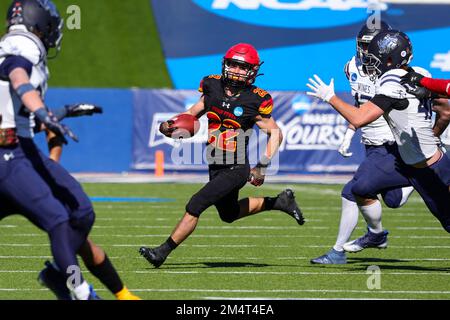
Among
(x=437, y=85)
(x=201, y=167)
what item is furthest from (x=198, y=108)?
(x=201, y=167)

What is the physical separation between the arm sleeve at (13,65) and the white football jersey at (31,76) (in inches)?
1.6

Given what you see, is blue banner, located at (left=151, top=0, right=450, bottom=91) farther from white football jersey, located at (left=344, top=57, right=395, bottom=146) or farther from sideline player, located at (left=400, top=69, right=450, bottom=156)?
sideline player, located at (left=400, top=69, right=450, bottom=156)

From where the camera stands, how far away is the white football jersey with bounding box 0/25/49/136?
5719 mm

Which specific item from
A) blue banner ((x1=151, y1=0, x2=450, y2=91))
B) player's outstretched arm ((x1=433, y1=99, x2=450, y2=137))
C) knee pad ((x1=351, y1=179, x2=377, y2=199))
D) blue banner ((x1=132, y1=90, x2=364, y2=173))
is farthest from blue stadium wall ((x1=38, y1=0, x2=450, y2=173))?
player's outstretched arm ((x1=433, y1=99, x2=450, y2=137))

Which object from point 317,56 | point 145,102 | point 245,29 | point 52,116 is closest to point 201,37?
point 245,29

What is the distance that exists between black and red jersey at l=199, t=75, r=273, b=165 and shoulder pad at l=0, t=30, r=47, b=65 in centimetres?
282

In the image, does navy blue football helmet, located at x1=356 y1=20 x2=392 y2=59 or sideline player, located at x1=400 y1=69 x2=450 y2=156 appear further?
navy blue football helmet, located at x1=356 y1=20 x2=392 y2=59

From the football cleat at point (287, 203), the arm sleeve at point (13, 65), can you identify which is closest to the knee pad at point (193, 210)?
the football cleat at point (287, 203)

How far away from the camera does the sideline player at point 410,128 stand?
7.62 m

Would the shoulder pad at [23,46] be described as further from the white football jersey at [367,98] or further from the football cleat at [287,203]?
the white football jersey at [367,98]

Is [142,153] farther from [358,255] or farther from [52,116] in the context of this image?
[52,116]

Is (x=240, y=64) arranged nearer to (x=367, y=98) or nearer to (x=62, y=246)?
(x=367, y=98)

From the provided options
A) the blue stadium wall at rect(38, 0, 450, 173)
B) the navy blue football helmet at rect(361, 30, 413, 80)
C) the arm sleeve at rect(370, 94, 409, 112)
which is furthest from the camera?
the blue stadium wall at rect(38, 0, 450, 173)

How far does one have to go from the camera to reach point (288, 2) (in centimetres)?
2638
